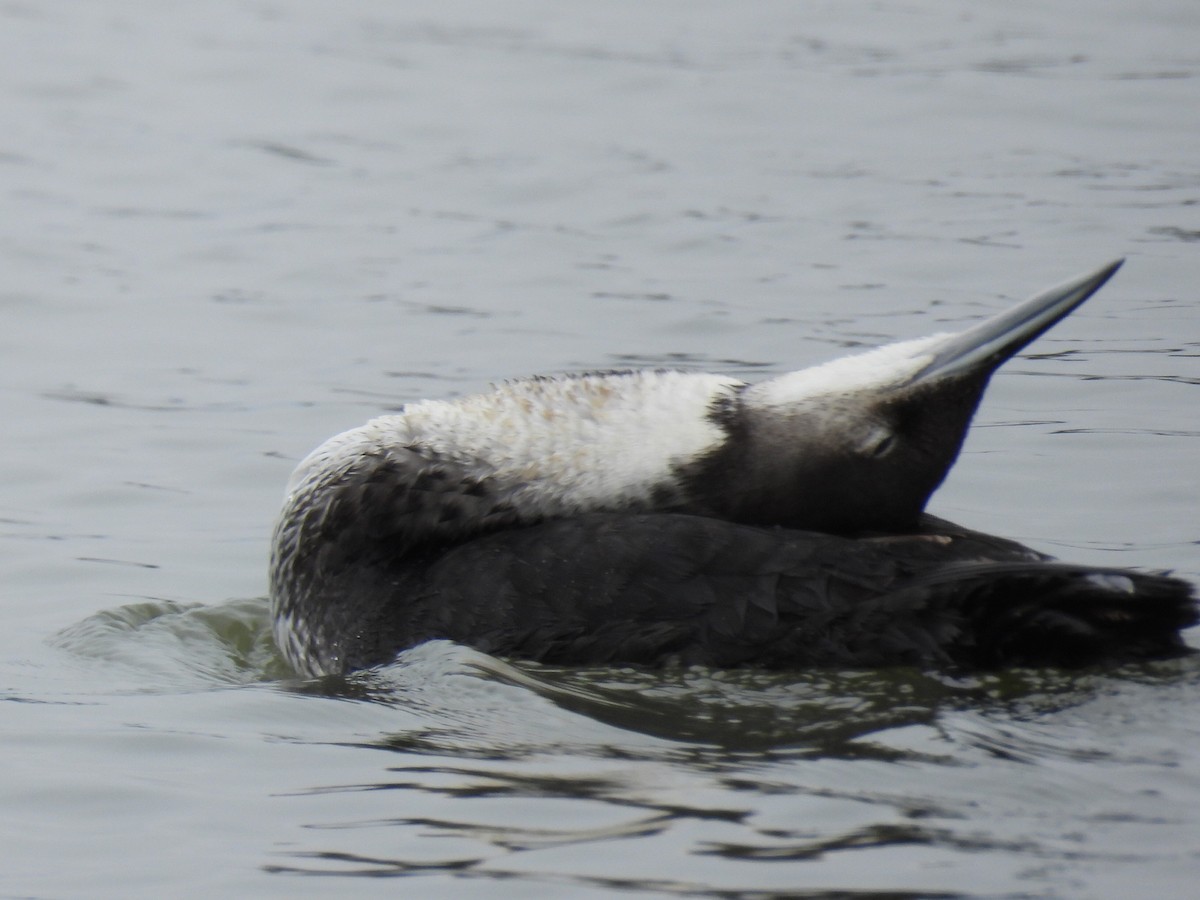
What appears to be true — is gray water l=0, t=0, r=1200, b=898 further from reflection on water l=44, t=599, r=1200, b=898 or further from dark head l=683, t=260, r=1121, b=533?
dark head l=683, t=260, r=1121, b=533

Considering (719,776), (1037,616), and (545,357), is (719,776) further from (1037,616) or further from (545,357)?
(545,357)

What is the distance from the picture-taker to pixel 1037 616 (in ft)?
15.3

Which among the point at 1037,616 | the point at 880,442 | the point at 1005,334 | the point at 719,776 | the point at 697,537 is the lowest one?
the point at 719,776

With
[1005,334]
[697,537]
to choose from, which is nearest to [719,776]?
[697,537]

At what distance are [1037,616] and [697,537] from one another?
80cm

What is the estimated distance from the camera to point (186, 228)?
34.9 feet

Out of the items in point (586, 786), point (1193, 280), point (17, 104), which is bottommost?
point (586, 786)

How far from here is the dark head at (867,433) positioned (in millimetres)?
4914

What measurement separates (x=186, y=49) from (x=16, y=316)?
5458mm

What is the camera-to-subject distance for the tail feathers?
15.2 feet

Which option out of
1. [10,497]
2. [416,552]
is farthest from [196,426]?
[416,552]

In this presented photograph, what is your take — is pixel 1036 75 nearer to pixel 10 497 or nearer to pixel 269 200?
pixel 269 200

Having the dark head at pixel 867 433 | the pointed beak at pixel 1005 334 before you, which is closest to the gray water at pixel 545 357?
the dark head at pixel 867 433

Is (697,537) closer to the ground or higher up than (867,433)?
closer to the ground
